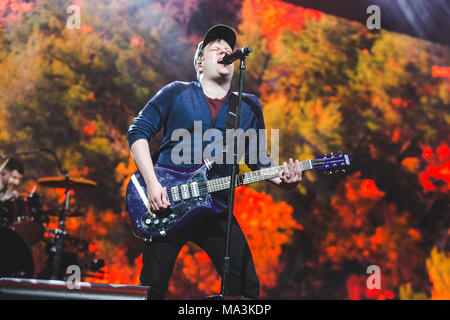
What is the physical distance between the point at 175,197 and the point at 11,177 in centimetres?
427

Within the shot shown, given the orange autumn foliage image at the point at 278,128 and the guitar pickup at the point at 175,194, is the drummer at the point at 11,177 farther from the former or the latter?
the guitar pickup at the point at 175,194

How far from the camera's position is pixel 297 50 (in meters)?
A: 6.83

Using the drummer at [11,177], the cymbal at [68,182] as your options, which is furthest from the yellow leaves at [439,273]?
the drummer at [11,177]

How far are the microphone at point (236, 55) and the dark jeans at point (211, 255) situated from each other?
1.00 metres

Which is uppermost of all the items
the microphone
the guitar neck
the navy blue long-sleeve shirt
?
the microphone

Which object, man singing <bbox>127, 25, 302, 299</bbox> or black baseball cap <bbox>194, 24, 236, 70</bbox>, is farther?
black baseball cap <bbox>194, 24, 236, 70</bbox>

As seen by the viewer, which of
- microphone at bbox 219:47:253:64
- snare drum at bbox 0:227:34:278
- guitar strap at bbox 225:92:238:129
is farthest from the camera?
snare drum at bbox 0:227:34:278

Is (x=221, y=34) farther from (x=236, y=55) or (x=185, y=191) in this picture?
(x=185, y=191)

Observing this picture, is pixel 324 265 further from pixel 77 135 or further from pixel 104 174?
pixel 77 135

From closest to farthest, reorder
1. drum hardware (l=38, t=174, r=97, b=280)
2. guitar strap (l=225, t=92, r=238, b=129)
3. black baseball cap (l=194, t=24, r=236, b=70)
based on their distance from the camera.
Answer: guitar strap (l=225, t=92, r=238, b=129) → black baseball cap (l=194, t=24, r=236, b=70) → drum hardware (l=38, t=174, r=97, b=280)

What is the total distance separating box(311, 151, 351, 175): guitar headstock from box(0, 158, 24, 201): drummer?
4.41 metres

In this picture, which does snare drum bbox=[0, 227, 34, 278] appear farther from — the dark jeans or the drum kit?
the dark jeans

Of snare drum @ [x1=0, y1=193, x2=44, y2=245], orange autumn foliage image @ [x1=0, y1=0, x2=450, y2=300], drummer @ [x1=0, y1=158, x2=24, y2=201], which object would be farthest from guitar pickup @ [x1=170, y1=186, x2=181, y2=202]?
drummer @ [x1=0, y1=158, x2=24, y2=201]

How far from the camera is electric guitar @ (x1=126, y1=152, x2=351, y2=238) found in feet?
8.07
